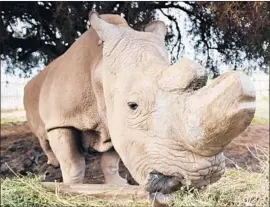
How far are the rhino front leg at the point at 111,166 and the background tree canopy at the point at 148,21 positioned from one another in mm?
644

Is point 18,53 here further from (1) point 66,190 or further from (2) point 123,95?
(2) point 123,95

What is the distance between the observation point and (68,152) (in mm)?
1962

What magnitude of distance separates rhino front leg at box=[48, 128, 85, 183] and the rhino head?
372 millimetres

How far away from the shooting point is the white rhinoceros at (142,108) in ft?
3.79

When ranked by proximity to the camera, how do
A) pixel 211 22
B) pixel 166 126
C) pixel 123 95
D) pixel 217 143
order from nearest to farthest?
pixel 217 143 < pixel 166 126 < pixel 123 95 < pixel 211 22

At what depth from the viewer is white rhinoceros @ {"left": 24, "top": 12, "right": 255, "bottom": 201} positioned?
1154 millimetres

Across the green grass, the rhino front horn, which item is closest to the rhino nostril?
the rhino front horn

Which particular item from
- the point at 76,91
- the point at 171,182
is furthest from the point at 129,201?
the point at 171,182

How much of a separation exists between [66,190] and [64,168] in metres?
0.10

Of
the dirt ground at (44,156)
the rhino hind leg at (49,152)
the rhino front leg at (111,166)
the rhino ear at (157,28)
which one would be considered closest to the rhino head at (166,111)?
the rhino ear at (157,28)

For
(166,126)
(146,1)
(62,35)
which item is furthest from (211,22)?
(166,126)

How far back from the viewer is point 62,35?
274 centimetres

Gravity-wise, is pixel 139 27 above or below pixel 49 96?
above

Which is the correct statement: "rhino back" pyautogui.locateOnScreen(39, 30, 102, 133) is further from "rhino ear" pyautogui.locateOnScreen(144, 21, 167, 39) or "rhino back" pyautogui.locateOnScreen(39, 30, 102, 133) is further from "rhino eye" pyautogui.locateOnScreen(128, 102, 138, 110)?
"rhino eye" pyautogui.locateOnScreen(128, 102, 138, 110)
